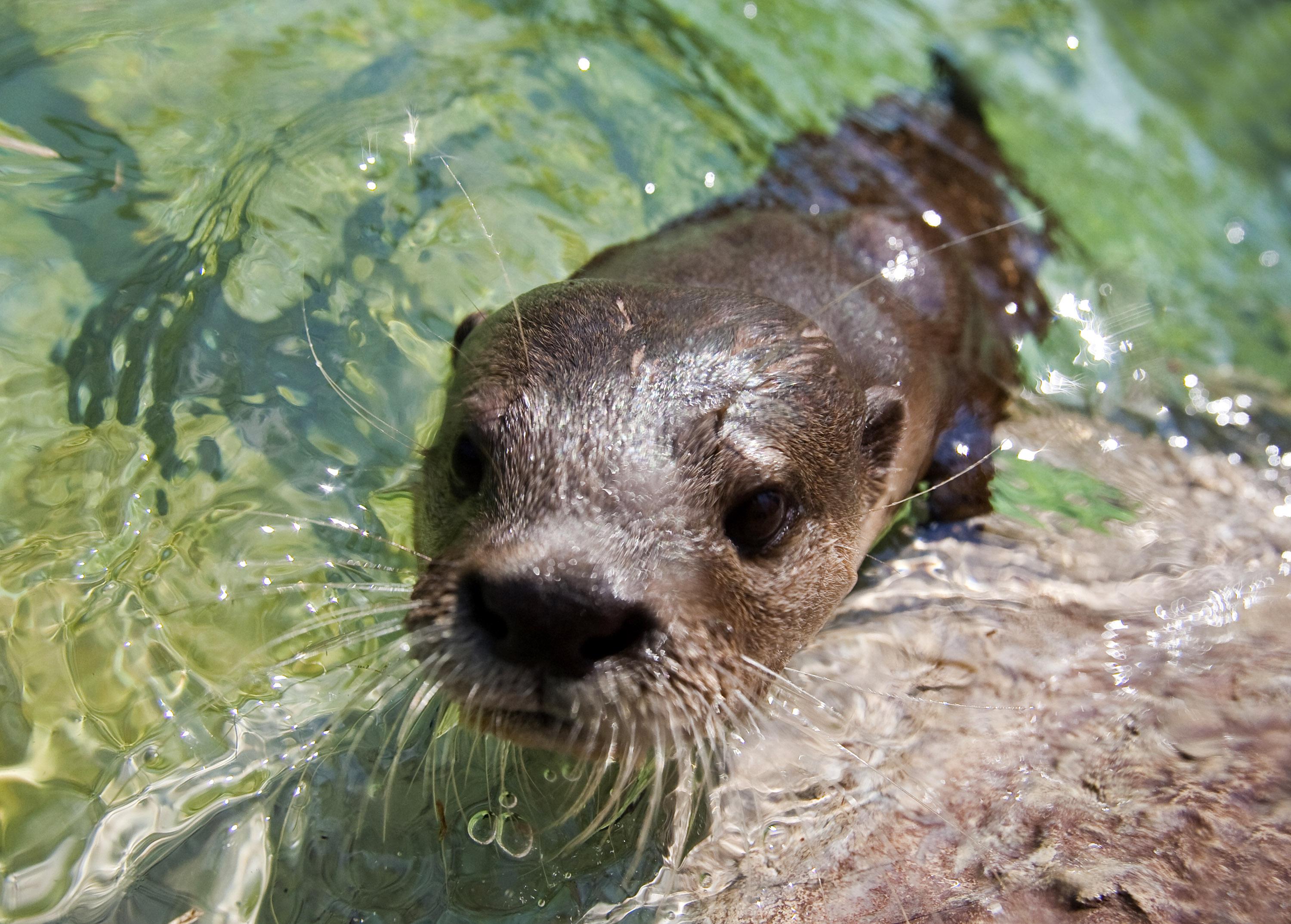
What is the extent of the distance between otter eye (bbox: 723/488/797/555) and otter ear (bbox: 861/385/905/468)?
0.46m

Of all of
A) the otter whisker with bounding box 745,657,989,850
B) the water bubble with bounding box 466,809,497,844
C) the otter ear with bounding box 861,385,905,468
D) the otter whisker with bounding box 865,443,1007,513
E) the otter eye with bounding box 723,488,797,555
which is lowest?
the otter whisker with bounding box 865,443,1007,513

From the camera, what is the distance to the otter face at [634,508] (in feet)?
6.24

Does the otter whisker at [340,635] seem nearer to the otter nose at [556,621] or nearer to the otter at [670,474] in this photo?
the otter at [670,474]

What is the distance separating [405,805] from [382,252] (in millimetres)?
1957

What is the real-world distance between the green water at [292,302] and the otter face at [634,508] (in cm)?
44

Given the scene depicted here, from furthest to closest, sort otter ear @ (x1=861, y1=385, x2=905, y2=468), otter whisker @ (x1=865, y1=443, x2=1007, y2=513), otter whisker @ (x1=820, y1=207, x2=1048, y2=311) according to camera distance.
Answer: otter whisker @ (x1=820, y1=207, x2=1048, y2=311), otter whisker @ (x1=865, y1=443, x2=1007, y2=513), otter ear @ (x1=861, y1=385, x2=905, y2=468)

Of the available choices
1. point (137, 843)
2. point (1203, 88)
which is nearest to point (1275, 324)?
point (1203, 88)

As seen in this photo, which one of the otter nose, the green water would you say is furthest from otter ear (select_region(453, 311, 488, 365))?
the otter nose

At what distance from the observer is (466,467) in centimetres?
239

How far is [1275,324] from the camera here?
19.2ft

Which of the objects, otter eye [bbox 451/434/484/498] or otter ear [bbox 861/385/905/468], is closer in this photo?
otter eye [bbox 451/434/484/498]

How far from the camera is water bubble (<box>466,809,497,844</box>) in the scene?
2305 mm

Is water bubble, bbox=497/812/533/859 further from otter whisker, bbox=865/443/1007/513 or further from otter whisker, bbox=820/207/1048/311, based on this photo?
otter whisker, bbox=820/207/1048/311

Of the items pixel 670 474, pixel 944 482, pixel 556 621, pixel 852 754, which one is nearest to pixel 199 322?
pixel 670 474
